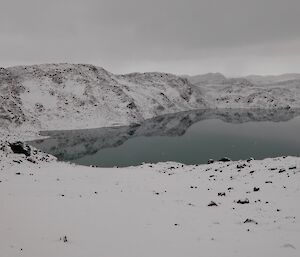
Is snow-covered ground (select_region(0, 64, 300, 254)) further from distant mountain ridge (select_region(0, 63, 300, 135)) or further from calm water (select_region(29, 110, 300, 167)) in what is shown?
distant mountain ridge (select_region(0, 63, 300, 135))

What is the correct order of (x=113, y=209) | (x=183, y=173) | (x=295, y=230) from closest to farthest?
1. (x=295, y=230)
2. (x=113, y=209)
3. (x=183, y=173)

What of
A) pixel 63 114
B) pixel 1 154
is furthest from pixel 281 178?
pixel 63 114

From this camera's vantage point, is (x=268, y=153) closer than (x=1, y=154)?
No

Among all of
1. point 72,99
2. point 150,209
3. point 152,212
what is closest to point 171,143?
point 72,99

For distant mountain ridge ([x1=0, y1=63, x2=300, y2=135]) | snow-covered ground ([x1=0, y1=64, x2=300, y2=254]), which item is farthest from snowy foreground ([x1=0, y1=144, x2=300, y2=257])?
distant mountain ridge ([x1=0, y1=63, x2=300, y2=135])

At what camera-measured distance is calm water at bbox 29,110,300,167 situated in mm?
70325

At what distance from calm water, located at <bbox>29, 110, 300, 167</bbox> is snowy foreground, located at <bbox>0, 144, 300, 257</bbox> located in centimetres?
2674

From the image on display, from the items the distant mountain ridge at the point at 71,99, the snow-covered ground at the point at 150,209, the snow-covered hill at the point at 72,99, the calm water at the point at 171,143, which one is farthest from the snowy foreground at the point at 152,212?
the snow-covered hill at the point at 72,99

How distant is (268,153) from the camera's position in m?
71.8

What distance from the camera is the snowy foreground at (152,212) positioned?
16.2 metres

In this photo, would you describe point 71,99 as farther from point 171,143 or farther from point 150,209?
point 150,209

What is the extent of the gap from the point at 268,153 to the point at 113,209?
54.3m

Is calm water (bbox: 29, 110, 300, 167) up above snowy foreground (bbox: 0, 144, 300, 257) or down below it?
below

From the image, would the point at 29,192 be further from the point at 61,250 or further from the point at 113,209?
the point at 61,250
